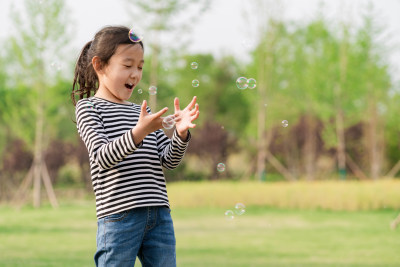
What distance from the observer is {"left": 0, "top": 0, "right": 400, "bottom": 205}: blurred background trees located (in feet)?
Answer: 50.4

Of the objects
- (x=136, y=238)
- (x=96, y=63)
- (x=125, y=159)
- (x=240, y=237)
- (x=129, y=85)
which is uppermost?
(x=96, y=63)

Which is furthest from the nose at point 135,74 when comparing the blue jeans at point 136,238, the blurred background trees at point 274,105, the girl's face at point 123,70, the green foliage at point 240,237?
the blurred background trees at point 274,105

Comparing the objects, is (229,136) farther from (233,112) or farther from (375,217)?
(233,112)

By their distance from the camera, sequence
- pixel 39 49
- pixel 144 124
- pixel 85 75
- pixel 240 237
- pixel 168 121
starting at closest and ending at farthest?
pixel 144 124
pixel 168 121
pixel 85 75
pixel 240 237
pixel 39 49

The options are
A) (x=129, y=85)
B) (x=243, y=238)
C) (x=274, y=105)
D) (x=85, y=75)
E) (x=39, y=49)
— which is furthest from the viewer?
Result: (x=274, y=105)

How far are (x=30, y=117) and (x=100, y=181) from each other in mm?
19300

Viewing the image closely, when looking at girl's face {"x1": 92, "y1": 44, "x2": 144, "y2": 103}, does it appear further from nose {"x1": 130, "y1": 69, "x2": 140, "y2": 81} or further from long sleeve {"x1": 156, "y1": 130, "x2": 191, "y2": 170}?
long sleeve {"x1": 156, "y1": 130, "x2": 191, "y2": 170}

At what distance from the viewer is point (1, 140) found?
25.0 meters

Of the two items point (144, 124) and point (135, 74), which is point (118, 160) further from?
point (135, 74)

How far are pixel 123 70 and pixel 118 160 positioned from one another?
46 cm

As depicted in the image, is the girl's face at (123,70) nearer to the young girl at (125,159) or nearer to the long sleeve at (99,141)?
the young girl at (125,159)

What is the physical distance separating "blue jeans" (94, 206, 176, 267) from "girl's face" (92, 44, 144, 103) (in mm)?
586

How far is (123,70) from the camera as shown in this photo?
105 inches

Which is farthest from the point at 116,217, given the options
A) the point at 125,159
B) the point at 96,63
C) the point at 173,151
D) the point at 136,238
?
the point at 96,63
